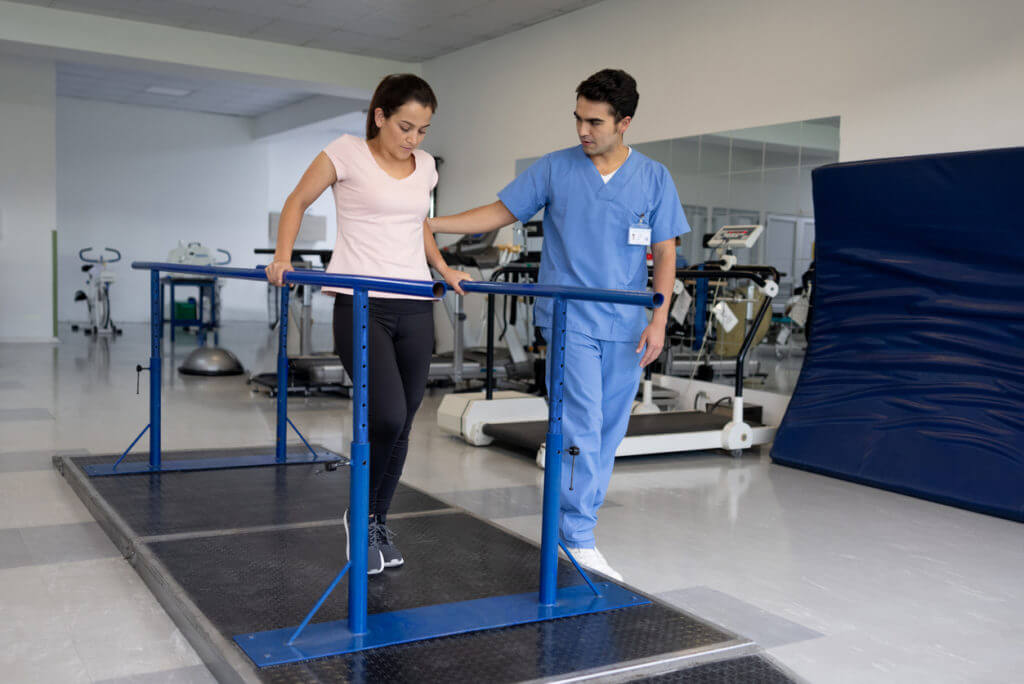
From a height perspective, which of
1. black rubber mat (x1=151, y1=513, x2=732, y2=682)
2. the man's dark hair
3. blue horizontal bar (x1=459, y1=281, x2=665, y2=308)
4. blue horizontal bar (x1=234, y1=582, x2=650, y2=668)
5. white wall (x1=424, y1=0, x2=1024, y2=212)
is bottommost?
black rubber mat (x1=151, y1=513, x2=732, y2=682)

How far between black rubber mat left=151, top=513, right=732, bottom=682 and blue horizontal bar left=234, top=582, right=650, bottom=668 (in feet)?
0.11

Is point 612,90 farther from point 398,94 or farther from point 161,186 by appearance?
point 161,186

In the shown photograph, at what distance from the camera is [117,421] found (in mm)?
5367

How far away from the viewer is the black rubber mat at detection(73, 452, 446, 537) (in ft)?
10.2

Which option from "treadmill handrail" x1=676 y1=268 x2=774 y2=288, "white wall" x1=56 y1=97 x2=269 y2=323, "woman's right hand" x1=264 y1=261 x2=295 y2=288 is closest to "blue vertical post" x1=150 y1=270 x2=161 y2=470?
"woman's right hand" x1=264 y1=261 x2=295 y2=288

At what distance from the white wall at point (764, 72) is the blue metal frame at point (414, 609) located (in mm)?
3464

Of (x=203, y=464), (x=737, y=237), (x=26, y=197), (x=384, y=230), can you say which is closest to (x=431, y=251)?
(x=384, y=230)

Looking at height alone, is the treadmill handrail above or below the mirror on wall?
below

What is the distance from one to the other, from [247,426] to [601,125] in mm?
3500

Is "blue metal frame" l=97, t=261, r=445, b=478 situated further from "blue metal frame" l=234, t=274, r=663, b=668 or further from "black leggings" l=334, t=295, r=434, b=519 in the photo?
"blue metal frame" l=234, t=274, r=663, b=668

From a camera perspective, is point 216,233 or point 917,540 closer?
point 917,540

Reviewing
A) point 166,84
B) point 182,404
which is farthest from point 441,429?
point 166,84

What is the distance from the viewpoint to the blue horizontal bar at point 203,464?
377 centimetres

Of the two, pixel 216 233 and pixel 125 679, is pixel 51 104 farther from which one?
pixel 125 679
